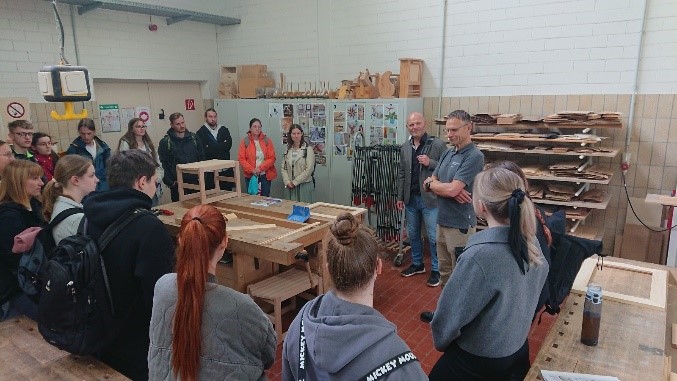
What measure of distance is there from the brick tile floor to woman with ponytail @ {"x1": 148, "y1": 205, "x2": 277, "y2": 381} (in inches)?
62.1

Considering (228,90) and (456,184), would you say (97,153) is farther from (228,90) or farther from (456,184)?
(456,184)

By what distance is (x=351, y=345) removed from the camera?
3.87 feet

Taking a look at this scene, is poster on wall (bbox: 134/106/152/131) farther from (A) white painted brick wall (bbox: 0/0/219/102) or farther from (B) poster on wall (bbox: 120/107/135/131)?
(A) white painted brick wall (bbox: 0/0/219/102)

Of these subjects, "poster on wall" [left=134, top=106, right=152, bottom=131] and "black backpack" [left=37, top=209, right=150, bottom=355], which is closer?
"black backpack" [left=37, top=209, right=150, bottom=355]

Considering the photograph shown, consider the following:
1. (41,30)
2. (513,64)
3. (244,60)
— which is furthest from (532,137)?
(41,30)

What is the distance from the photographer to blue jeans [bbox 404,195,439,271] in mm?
4340

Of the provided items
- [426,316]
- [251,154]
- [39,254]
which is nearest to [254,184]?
[251,154]

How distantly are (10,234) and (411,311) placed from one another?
2954mm

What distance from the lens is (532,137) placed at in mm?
4406

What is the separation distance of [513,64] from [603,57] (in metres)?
0.87

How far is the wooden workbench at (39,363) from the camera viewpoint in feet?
6.62

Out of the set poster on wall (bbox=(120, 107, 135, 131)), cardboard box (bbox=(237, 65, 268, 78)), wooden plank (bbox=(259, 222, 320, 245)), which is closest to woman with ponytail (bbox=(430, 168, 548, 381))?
wooden plank (bbox=(259, 222, 320, 245))

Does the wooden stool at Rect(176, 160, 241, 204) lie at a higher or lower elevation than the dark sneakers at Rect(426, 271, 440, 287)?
higher

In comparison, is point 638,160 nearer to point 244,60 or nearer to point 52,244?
point 52,244
